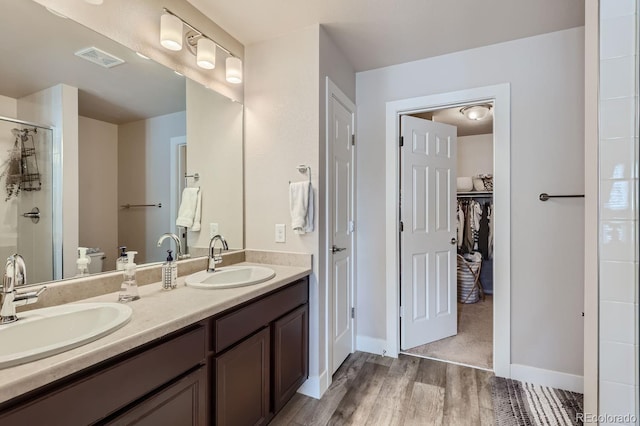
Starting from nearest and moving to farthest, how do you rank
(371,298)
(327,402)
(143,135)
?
1. (143,135)
2. (327,402)
3. (371,298)

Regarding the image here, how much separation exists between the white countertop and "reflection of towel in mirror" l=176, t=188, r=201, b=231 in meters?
0.34

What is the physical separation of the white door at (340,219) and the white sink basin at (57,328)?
1.31 metres

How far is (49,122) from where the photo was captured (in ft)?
3.98

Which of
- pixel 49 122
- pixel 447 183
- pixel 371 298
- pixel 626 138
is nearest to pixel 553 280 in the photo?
pixel 447 183

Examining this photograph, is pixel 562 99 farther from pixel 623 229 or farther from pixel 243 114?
pixel 243 114

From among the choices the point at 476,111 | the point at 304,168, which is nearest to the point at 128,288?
the point at 304,168

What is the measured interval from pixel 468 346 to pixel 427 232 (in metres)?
1.07

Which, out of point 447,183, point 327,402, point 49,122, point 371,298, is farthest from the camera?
point 447,183

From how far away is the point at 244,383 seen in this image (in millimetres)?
1385

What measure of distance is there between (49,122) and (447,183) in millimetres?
2760

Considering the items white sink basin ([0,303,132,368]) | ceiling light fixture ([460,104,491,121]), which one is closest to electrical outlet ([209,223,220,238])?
white sink basin ([0,303,132,368])

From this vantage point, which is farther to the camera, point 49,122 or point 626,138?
point 49,122

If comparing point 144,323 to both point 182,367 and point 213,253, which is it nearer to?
point 182,367

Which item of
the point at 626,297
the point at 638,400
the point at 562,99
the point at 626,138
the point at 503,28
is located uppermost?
the point at 503,28
